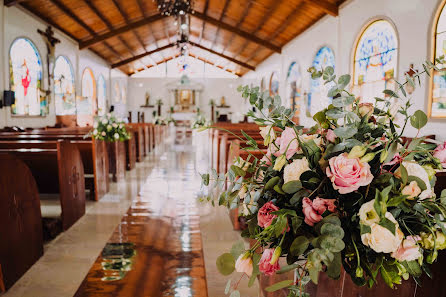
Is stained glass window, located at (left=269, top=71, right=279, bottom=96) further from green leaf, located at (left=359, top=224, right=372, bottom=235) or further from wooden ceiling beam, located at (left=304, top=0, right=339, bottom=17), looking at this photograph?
green leaf, located at (left=359, top=224, right=372, bottom=235)

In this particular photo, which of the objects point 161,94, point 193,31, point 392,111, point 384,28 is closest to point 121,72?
point 161,94

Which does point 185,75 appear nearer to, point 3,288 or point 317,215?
point 3,288

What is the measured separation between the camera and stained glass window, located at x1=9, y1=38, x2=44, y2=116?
8.70 m

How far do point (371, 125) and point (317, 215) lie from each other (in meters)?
0.24

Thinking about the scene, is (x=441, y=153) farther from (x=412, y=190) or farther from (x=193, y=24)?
(x=193, y=24)

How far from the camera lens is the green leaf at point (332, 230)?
2.26 feet

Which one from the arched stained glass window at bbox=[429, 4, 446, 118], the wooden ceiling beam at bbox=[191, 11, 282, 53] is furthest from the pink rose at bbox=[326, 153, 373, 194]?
the wooden ceiling beam at bbox=[191, 11, 282, 53]

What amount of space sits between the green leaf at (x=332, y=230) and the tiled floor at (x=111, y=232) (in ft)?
3.43

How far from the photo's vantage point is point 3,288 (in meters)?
2.27

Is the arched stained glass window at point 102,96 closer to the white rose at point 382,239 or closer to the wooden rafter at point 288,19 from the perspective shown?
the wooden rafter at point 288,19

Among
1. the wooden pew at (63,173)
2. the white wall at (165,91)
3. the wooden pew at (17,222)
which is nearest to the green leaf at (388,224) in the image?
the wooden pew at (17,222)

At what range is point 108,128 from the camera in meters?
5.18

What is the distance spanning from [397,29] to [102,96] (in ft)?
42.7

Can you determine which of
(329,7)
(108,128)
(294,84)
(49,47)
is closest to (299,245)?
(108,128)
